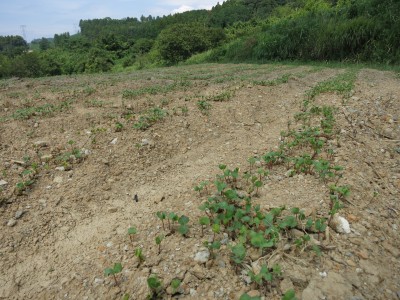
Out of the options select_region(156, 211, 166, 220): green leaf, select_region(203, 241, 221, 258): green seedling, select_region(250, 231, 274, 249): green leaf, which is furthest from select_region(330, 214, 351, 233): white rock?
select_region(156, 211, 166, 220): green leaf

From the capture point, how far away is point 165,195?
3.53 meters

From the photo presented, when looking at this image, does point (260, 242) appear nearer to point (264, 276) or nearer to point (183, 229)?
point (264, 276)

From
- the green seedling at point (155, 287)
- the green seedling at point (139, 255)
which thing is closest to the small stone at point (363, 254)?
the green seedling at point (155, 287)

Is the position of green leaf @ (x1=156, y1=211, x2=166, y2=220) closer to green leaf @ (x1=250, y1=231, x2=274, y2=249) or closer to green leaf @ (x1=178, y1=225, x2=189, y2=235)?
green leaf @ (x1=178, y1=225, x2=189, y2=235)

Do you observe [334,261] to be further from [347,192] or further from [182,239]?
[182,239]

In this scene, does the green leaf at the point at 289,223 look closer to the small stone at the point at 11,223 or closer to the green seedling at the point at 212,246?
the green seedling at the point at 212,246

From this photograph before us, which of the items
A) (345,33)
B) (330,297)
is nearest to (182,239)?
(330,297)

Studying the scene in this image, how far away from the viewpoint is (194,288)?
2.24 metres

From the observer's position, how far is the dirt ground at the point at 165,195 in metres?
2.30

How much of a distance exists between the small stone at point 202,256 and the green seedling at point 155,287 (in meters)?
0.37

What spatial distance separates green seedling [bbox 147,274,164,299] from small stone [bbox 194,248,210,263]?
1.22 ft

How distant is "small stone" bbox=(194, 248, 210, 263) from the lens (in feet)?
8.00

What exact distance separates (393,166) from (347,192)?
1.45 metres

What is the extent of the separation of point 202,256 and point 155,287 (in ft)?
1.59
